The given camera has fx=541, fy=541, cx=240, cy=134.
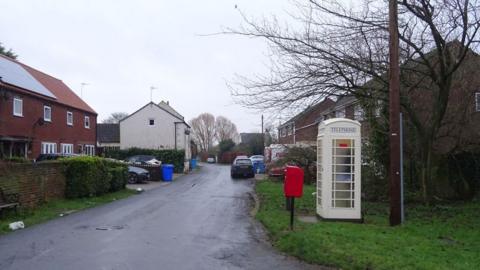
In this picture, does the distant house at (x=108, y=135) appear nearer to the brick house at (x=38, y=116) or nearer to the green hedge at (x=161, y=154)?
the green hedge at (x=161, y=154)

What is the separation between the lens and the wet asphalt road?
8.84 meters

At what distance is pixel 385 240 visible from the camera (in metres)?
10.3

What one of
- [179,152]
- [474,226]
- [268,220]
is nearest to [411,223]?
[474,226]

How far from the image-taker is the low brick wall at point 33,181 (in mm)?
15461

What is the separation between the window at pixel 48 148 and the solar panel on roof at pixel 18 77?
3177 mm

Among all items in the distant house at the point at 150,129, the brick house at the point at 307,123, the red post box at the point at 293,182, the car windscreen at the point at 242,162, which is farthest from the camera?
the distant house at the point at 150,129

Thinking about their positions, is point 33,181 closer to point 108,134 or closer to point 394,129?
point 394,129

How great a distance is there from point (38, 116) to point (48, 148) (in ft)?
8.43

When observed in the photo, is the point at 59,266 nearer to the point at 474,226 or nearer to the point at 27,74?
the point at 474,226

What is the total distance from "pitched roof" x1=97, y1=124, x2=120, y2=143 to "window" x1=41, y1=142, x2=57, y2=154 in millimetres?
34130

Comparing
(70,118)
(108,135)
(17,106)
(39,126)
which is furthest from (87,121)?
(108,135)

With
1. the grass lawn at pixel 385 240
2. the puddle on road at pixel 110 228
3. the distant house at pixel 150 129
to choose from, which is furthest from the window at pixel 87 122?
the puddle on road at pixel 110 228

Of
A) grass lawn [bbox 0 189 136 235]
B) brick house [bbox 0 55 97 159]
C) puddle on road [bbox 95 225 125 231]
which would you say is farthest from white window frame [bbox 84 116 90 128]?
puddle on road [bbox 95 225 125 231]

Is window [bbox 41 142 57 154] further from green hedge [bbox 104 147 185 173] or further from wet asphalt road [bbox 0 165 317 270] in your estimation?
wet asphalt road [bbox 0 165 317 270]
